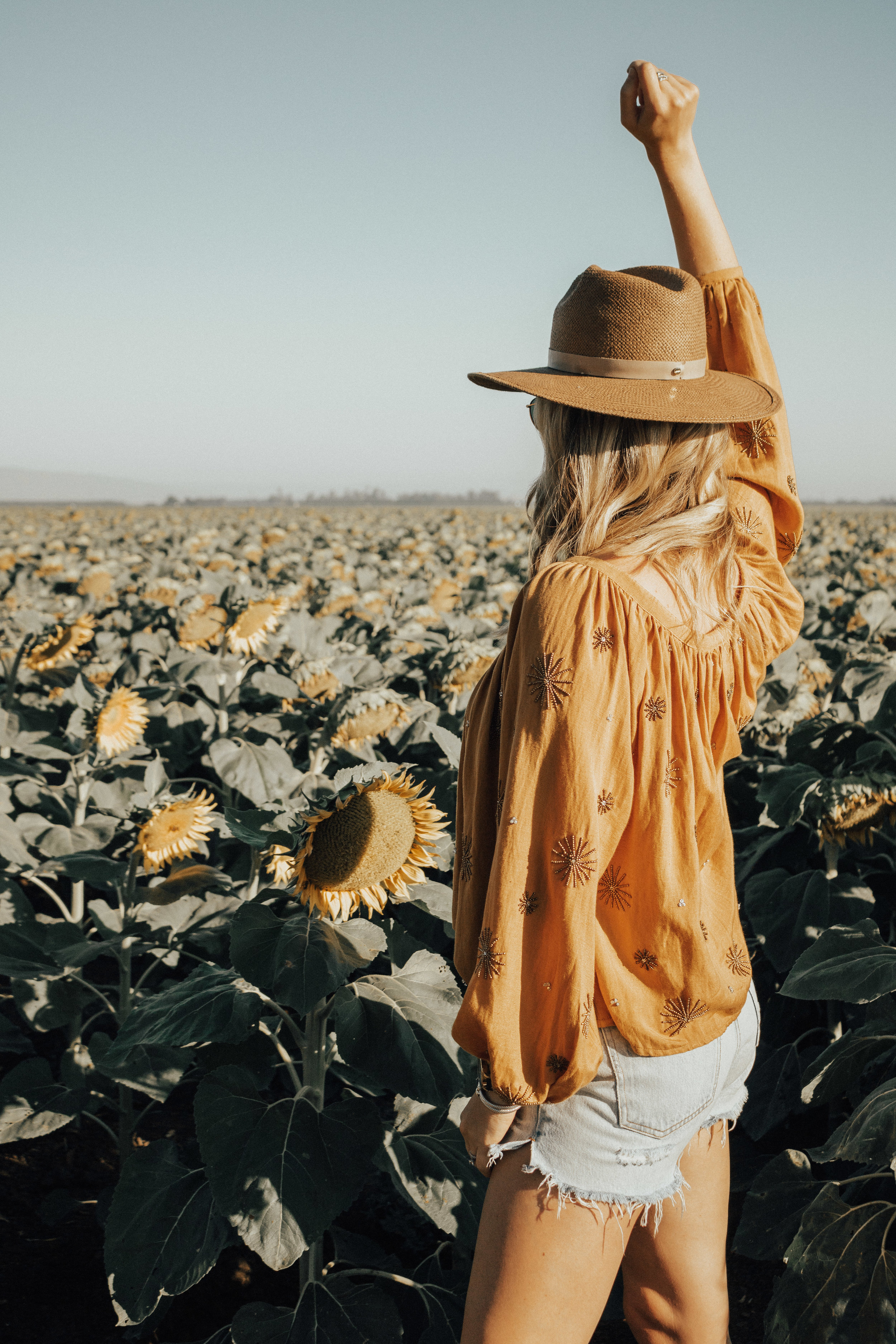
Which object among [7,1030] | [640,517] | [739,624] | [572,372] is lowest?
[7,1030]

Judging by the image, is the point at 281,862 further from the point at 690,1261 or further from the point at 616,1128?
the point at 690,1261

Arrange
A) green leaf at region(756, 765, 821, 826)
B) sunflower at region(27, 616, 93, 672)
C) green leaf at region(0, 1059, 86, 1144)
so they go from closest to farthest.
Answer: green leaf at region(0, 1059, 86, 1144) → green leaf at region(756, 765, 821, 826) → sunflower at region(27, 616, 93, 672)

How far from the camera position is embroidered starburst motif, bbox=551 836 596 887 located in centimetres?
123

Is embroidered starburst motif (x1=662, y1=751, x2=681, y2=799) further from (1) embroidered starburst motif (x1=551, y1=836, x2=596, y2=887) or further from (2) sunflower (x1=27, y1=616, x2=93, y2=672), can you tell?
(2) sunflower (x1=27, y1=616, x2=93, y2=672)

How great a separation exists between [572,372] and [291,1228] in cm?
157

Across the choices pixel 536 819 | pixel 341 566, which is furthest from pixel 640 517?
pixel 341 566

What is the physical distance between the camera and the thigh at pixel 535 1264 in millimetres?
1321

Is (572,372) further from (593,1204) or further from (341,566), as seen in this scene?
(341,566)

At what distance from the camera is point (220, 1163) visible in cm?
179

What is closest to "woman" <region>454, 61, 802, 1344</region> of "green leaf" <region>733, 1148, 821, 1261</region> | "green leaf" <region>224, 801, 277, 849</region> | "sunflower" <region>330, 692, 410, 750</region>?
"green leaf" <region>224, 801, 277, 849</region>

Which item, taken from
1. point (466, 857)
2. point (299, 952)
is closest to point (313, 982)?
point (299, 952)

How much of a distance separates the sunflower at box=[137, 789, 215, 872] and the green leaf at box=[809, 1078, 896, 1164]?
1628 mm

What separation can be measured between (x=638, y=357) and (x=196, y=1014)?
149 cm

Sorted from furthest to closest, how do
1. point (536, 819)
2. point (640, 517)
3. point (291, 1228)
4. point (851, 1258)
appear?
point (851, 1258) → point (291, 1228) → point (640, 517) → point (536, 819)
